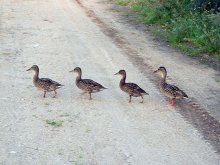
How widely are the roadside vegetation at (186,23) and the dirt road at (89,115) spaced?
1.36 m

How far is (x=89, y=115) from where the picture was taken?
10609 millimetres

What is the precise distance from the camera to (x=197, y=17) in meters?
19.6

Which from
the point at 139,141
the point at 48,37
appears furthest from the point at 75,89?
the point at 48,37

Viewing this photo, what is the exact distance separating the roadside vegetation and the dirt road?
1.36m

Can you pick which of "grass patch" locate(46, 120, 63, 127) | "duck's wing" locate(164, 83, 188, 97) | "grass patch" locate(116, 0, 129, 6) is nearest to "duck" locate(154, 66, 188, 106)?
"duck's wing" locate(164, 83, 188, 97)

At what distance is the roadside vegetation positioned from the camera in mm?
17219

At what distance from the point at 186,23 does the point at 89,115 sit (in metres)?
9.68

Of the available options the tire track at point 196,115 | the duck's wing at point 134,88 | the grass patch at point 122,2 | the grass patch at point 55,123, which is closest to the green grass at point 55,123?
the grass patch at point 55,123

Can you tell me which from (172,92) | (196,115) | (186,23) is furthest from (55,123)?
(186,23)

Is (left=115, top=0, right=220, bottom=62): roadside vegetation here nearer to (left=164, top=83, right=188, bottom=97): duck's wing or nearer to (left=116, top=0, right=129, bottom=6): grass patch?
(left=116, top=0, right=129, bottom=6): grass patch

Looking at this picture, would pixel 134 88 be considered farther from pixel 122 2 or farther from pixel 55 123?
pixel 122 2

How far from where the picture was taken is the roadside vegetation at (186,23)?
17219 millimetres

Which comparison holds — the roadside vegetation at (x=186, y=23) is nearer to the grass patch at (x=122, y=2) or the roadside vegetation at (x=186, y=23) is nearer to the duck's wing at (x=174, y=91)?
the grass patch at (x=122, y=2)

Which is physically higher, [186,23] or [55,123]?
[55,123]
